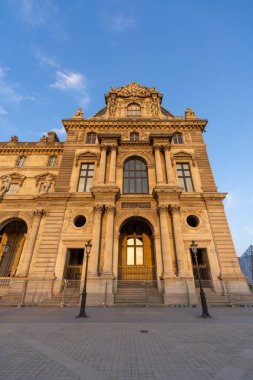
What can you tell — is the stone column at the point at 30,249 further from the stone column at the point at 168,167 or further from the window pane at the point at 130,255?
the stone column at the point at 168,167

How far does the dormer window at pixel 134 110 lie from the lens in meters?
26.5

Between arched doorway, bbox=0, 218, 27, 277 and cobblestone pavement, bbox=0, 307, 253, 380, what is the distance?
14.8 metres

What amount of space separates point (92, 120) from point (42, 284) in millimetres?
19172

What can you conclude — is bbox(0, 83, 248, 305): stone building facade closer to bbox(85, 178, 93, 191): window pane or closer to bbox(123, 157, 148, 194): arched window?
bbox(123, 157, 148, 194): arched window

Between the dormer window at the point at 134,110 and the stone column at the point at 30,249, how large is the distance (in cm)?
1751

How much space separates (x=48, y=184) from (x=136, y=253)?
12653mm

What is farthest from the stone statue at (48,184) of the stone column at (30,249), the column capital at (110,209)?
the column capital at (110,209)

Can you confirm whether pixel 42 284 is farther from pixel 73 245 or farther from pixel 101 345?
pixel 101 345

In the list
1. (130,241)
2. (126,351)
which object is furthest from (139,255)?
(126,351)

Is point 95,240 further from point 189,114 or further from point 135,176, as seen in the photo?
point 189,114

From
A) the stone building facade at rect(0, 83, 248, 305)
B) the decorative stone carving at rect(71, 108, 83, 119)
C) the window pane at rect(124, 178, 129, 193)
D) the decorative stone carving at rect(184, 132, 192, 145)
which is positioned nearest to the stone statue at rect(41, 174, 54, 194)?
the stone building facade at rect(0, 83, 248, 305)

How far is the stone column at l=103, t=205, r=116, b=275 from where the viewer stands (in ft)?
50.2

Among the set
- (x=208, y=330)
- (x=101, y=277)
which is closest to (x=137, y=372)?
(x=208, y=330)

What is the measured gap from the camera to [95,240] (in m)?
16.3
